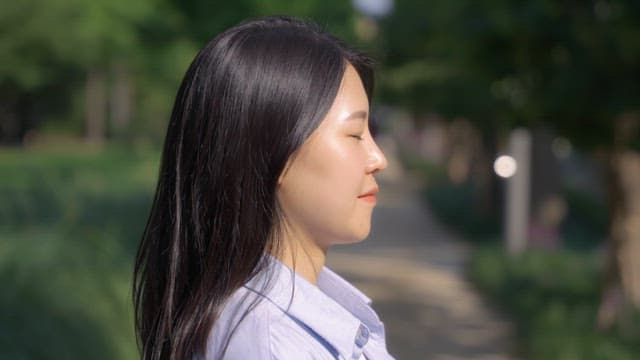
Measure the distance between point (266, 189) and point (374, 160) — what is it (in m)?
0.17

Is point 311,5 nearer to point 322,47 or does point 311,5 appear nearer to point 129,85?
point 322,47

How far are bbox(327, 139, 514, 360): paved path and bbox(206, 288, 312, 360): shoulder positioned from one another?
6.91 metres

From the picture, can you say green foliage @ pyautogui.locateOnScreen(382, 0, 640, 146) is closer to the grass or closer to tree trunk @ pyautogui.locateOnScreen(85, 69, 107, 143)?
the grass

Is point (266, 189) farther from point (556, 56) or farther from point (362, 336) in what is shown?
point (556, 56)

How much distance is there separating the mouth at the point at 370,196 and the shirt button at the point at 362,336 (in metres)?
0.18

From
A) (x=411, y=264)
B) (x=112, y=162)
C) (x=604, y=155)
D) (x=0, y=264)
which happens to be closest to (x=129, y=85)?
(x=112, y=162)

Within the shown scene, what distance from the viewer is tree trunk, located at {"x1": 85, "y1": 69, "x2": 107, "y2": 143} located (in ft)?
61.2

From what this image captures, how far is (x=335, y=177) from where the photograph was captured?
1.51 meters

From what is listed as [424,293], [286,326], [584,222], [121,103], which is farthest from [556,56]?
[121,103]

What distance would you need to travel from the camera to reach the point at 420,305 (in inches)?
439

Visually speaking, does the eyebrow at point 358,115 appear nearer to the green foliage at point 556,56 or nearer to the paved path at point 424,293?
the green foliage at point 556,56

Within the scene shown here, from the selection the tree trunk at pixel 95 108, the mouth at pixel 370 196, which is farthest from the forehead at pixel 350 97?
the tree trunk at pixel 95 108

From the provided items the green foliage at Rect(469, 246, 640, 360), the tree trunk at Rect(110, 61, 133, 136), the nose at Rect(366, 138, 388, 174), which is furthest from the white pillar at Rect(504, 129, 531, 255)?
the nose at Rect(366, 138, 388, 174)

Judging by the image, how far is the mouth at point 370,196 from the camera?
1.56 metres
